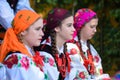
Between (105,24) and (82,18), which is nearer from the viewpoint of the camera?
(82,18)

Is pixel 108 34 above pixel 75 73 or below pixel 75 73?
above

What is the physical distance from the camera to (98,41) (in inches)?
397

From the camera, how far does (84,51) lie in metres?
6.22

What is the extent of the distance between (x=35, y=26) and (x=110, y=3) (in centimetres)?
480

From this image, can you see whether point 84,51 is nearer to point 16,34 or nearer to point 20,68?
point 16,34

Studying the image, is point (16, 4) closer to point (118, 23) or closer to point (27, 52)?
point (27, 52)

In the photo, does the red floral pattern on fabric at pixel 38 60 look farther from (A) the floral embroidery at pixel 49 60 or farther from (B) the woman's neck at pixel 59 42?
(B) the woman's neck at pixel 59 42

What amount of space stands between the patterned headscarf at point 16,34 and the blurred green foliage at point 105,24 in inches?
176

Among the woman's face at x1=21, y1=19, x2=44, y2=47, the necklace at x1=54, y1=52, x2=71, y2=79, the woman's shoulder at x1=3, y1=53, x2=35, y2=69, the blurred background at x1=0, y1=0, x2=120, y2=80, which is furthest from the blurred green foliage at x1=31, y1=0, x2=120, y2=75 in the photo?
the woman's shoulder at x1=3, y1=53, x2=35, y2=69

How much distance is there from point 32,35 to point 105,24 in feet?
16.2

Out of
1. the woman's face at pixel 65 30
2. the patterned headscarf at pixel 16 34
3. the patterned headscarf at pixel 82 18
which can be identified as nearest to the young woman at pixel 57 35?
the woman's face at pixel 65 30

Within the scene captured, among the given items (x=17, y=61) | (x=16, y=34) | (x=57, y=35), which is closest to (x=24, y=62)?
(x=17, y=61)

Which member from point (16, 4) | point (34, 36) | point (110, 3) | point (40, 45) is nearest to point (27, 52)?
point (34, 36)

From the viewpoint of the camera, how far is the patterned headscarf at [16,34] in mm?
4953
